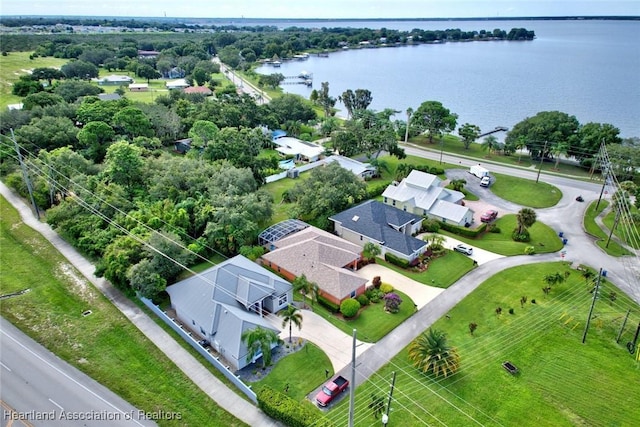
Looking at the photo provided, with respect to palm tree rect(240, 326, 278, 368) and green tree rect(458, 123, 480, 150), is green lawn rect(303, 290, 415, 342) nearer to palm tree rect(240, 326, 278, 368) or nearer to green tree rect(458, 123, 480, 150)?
palm tree rect(240, 326, 278, 368)

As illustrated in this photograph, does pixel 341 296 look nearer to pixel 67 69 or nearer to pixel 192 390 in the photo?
pixel 192 390

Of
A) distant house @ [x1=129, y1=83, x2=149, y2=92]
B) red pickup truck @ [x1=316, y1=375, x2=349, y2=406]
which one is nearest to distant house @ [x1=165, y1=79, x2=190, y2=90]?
distant house @ [x1=129, y1=83, x2=149, y2=92]

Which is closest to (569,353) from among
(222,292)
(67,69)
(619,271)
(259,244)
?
(619,271)

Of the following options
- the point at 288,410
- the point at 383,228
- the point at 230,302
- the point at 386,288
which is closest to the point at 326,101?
the point at 383,228

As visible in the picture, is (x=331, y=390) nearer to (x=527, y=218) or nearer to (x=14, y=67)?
(x=527, y=218)

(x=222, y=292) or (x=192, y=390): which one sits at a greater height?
(x=222, y=292)

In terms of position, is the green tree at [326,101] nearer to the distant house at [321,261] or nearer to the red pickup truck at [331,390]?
the distant house at [321,261]
